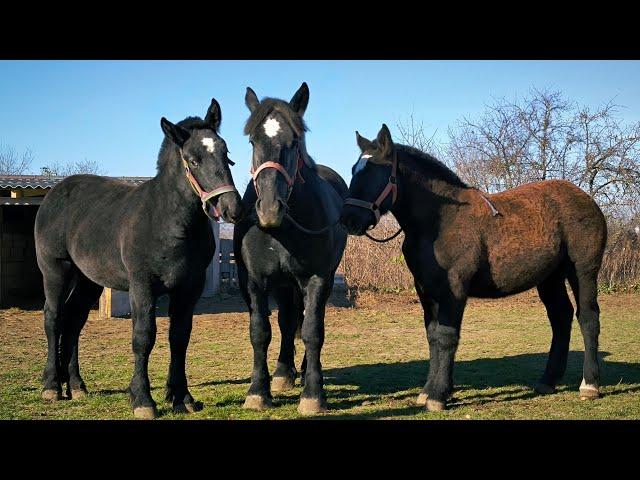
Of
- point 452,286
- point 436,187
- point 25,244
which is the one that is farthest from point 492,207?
point 25,244

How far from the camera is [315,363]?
5.73 m

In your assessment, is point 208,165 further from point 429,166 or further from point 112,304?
point 112,304

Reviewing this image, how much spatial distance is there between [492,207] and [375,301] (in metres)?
11.3

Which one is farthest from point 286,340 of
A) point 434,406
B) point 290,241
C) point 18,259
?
point 18,259

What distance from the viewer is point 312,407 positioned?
5.67m

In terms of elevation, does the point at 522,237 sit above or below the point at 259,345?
above

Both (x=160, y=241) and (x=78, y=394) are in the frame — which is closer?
(x=160, y=241)

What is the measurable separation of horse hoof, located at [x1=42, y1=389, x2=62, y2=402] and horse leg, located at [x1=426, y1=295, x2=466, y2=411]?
3788mm

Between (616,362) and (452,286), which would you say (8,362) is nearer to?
(452,286)

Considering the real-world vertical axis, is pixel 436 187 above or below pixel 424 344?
above

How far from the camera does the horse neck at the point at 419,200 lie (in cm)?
613

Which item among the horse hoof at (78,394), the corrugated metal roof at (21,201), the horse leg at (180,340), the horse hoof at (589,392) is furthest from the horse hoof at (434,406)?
the corrugated metal roof at (21,201)

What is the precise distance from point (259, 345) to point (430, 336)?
178 cm

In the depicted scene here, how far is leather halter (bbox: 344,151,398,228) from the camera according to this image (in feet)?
19.1
